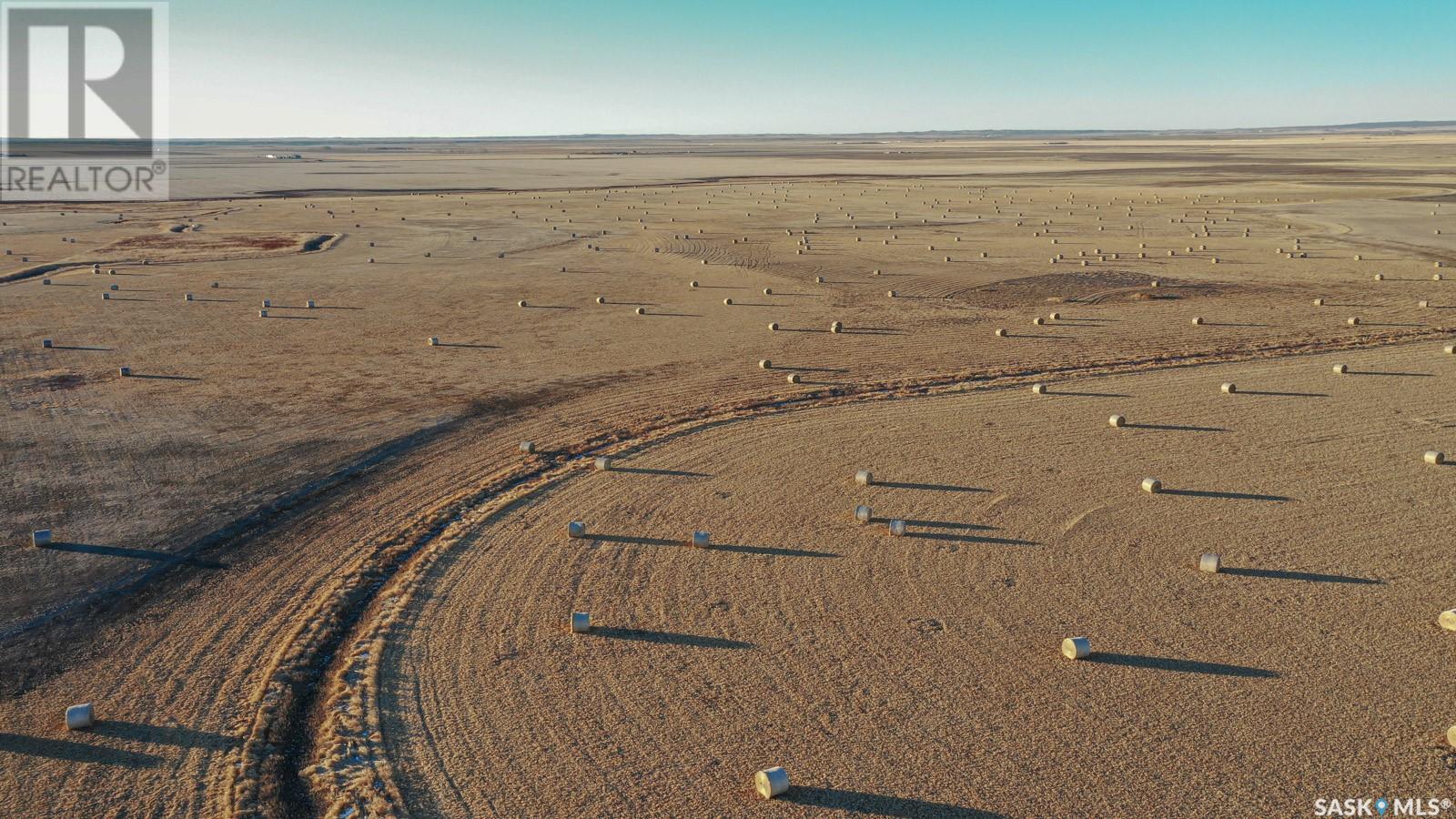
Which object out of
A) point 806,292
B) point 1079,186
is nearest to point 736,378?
point 806,292

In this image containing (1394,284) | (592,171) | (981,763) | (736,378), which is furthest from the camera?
(592,171)

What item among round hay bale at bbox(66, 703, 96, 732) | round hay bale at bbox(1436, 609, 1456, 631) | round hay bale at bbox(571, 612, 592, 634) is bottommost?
round hay bale at bbox(66, 703, 96, 732)

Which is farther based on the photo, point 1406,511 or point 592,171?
point 592,171

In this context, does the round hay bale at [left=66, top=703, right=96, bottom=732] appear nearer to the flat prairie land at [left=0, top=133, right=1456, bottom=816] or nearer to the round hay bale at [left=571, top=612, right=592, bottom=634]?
the flat prairie land at [left=0, top=133, right=1456, bottom=816]

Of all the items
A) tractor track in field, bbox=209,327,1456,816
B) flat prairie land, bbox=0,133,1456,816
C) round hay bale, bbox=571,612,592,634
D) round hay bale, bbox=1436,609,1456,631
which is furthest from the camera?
round hay bale, bbox=571,612,592,634

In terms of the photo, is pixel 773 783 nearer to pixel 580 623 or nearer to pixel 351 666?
pixel 580 623

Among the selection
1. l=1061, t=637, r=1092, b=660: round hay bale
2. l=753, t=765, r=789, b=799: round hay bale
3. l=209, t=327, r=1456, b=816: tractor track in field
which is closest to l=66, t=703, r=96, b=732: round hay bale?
l=209, t=327, r=1456, b=816: tractor track in field

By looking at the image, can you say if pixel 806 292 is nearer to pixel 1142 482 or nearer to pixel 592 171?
pixel 1142 482
